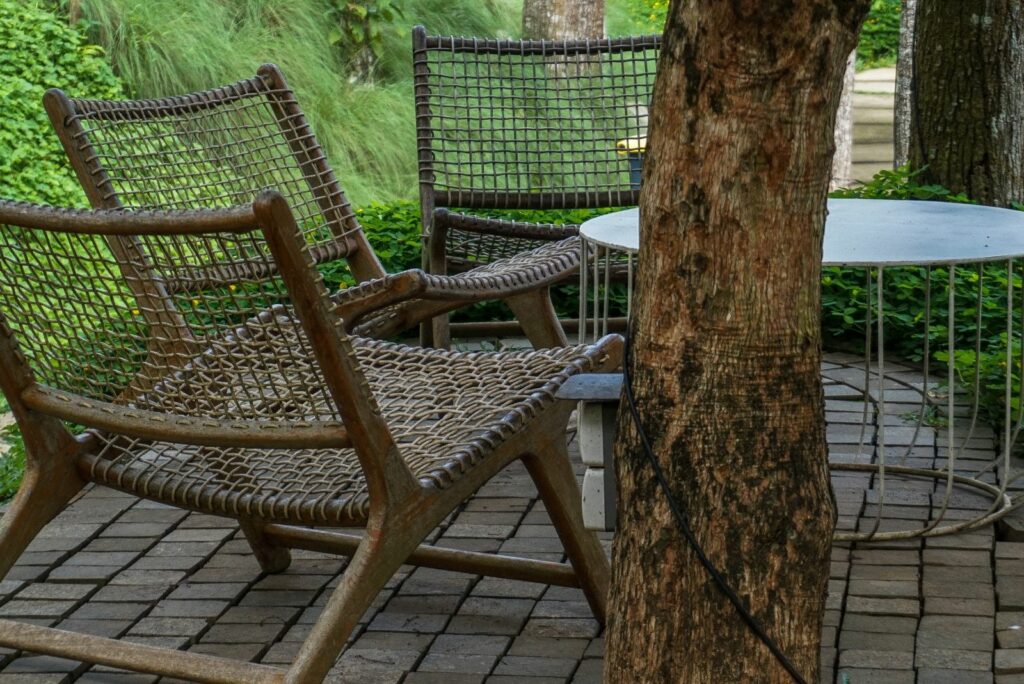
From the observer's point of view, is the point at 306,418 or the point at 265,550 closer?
the point at 306,418

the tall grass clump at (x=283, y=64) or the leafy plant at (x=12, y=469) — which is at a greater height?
the tall grass clump at (x=283, y=64)

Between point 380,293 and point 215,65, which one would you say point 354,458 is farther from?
point 215,65

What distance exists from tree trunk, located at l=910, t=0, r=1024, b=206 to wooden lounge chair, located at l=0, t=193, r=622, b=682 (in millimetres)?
3645

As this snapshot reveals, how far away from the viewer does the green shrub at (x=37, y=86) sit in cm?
861

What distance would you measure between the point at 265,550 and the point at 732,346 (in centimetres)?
168

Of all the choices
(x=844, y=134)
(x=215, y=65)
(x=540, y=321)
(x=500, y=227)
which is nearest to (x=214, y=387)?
(x=540, y=321)

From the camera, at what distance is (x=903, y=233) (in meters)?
3.22

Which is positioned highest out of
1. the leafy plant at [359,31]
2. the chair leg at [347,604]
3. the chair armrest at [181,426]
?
the leafy plant at [359,31]

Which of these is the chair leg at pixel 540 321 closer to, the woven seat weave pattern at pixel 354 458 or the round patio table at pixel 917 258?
the round patio table at pixel 917 258

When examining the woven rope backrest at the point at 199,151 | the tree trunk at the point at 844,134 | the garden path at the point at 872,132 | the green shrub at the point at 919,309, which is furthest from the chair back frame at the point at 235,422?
the garden path at the point at 872,132

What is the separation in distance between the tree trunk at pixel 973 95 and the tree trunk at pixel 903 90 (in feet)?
8.83

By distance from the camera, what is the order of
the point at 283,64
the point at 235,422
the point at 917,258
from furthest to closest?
1. the point at 283,64
2. the point at 917,258
3. the point at 235,422

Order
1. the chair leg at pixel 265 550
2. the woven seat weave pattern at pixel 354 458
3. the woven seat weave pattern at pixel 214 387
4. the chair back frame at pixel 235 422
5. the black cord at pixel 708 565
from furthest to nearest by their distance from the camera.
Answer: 1. the chair leg at pixel 265 550
2. the woven seat weave pattern at pixel 354 458
3. the woven seat weave pattern at pixel 214 387
4. the chair back frame at pixel 235 422
5. the black cord at pixel 708 565

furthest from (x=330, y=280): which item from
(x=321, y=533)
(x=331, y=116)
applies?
(x=331, y=116)
